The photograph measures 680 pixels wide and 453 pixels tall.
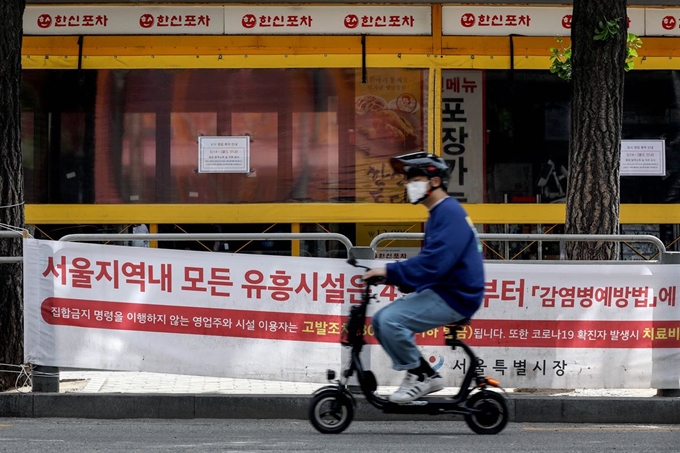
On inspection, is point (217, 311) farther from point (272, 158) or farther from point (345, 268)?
point (272, 158)

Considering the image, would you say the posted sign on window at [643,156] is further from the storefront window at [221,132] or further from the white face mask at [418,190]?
the white face mask at [418,190]

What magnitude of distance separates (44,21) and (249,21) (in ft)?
8.47

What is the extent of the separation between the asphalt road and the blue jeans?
56 centimetres

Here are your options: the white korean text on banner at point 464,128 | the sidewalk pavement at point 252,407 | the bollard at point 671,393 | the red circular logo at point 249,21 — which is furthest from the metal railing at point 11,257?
the white korean text on banner at point 464,128

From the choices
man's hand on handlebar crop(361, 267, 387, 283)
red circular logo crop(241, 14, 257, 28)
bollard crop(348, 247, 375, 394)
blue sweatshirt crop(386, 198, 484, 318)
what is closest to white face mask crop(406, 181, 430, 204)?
blue sweatshirt crop(386, 198, 484, 318)

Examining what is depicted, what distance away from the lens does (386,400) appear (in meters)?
6.51

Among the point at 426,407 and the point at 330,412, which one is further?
the point at 330,412

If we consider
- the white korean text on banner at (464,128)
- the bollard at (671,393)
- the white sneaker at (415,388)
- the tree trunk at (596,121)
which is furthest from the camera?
the white korean text on banner at (464,128)

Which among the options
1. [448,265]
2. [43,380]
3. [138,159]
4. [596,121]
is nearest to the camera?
[448,265]

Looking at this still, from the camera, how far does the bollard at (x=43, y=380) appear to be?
8.24m

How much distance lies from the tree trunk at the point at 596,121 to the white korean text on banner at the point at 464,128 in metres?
3.59

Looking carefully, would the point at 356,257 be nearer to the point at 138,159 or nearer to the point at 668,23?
the point at 138,159

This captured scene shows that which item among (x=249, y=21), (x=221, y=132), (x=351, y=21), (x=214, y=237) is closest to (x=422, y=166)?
(x=214, y=237)

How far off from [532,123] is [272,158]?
3.33 m
